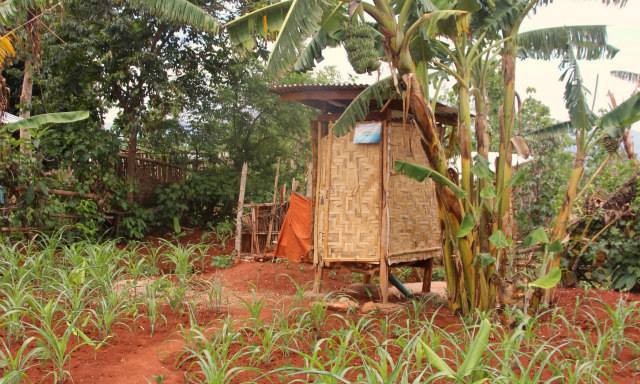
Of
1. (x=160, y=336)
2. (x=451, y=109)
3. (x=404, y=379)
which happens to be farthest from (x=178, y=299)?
(x=451, y=109)

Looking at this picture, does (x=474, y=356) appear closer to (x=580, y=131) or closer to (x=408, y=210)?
(x=580, y=131)

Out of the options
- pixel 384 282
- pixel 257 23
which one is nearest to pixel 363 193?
pixel 384 282

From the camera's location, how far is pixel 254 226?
10680 mm

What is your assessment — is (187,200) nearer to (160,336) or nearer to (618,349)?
(160,336)

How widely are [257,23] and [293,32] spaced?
117 centimetres

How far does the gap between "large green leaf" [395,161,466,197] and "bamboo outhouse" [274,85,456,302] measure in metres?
1.70

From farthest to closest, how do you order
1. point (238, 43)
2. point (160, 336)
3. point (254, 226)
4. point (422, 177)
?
1. point (254, 226)
2. point (238, 43)
3. point (422, 177)
4. point (160, 336)

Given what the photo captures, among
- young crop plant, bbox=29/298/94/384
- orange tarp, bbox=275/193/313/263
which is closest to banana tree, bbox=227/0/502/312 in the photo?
young crop plant, bbox=29/298/94/384

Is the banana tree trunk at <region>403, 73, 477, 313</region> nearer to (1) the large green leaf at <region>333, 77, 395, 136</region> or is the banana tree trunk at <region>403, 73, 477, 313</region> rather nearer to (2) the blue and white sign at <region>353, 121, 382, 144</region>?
(1) the large green leaf at <region>333, 77, 395, 136</region>

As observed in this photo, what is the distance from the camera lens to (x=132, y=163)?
12055 mm

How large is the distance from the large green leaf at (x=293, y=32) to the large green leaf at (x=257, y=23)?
79cm

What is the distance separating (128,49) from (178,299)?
23.9 ft

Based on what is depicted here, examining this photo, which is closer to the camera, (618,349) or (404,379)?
(404,379)

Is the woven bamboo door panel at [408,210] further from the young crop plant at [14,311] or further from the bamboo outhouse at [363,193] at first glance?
the young crop plant at [14,311]
